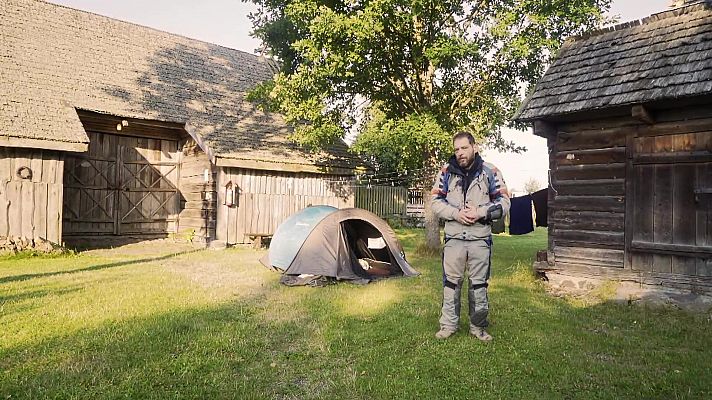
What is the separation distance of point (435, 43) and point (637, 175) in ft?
18.9

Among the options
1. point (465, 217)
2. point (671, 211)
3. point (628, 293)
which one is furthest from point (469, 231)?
point (671, 211)

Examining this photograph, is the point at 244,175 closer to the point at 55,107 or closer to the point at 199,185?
the point at 199,185

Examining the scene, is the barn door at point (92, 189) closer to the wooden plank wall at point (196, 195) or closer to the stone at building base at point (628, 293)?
the wooden plank wall at point (196, 195)

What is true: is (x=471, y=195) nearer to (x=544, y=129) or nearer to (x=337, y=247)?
(x=544, y=129)

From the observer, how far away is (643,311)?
21.9 feet

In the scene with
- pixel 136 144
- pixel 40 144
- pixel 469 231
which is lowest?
pixel 469 231

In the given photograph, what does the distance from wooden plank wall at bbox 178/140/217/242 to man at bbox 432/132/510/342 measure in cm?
1020

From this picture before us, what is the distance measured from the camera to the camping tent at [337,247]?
863 cm

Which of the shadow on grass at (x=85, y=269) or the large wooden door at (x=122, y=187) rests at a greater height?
the large wooden door at (x=122, y=187)

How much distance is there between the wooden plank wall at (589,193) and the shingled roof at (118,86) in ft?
28.4

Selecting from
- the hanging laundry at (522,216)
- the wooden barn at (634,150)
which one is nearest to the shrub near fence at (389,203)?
the hanging laundry at (522,216)

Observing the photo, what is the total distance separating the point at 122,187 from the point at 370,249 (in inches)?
351

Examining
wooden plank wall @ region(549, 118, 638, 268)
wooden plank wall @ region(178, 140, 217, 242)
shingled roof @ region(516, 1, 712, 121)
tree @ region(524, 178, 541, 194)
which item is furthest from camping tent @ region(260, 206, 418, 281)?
tree @ region(524, 178, 541, 194)

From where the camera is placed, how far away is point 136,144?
15.2 metres
